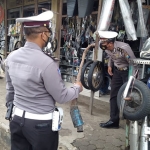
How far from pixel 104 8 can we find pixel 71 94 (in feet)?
6.98

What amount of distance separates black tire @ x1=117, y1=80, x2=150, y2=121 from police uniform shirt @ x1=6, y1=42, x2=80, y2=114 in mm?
654

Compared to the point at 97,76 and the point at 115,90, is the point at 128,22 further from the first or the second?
the point at 115,90

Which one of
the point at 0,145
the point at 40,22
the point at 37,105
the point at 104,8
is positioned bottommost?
the point at 0,145

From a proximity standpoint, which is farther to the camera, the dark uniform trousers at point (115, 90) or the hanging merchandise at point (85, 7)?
the hanging merchandise at point (85, 7)

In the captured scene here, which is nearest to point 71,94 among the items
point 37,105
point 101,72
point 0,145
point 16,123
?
point 37,105

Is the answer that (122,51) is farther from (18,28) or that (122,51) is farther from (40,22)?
(18,28)

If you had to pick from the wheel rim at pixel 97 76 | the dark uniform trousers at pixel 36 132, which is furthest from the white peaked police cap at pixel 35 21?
the wheel rim at pixel 97 76

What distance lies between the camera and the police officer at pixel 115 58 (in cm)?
336

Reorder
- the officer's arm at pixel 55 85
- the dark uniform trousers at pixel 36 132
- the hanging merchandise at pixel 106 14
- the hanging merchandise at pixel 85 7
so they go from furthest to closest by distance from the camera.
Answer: the hanging merchandise at pixel 85 7
the hanging merchandise at pixel 106 14
the dark uniform trousers at pixel 36 132
the officer's arm at pixel 55 85

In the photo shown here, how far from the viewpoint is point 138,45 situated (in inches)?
191

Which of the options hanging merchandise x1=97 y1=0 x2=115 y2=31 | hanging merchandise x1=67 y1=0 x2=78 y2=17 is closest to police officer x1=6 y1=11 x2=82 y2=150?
hanging merchandise x1=97 y1=0 x2=115 y2=31

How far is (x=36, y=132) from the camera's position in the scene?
1.92m

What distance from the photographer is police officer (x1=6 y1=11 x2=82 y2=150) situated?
5.97ft

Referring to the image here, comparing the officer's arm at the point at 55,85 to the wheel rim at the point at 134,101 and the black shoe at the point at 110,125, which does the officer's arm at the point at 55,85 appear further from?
the black shoe at the point at 110,125
